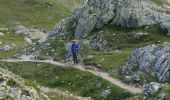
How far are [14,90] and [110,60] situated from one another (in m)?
30.2

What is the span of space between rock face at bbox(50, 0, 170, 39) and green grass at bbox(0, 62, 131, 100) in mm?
17016

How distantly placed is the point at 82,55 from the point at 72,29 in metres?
20.7

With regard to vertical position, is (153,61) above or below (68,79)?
above

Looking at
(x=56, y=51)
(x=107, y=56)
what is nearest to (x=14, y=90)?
(x=107, y=56)

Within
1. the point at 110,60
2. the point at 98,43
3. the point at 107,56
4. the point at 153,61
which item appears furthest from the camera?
the point at 98,43

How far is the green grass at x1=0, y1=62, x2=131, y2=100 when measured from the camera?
184 feet

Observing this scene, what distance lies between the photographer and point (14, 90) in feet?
138

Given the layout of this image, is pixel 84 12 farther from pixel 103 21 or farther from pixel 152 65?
pixel 152 65

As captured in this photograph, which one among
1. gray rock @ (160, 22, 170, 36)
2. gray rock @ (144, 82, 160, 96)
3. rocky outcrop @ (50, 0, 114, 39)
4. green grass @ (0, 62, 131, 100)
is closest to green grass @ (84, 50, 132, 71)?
green grass @ (0, 62, 131, 100)

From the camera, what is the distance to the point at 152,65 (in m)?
58.4

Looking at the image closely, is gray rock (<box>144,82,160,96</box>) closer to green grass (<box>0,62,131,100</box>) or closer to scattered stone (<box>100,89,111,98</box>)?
green grass (<box>0,62,131,100</box>)

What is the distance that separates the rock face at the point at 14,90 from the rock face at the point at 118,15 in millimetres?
41995

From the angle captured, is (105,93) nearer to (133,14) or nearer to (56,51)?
(133,14)

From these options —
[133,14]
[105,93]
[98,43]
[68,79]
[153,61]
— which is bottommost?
[105,93]
